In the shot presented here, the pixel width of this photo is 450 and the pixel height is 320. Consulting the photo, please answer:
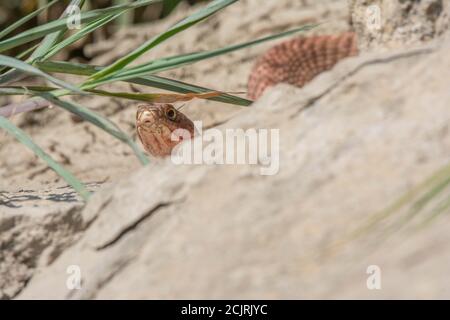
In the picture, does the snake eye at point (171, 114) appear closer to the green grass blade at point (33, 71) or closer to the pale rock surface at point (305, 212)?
the green grass blade at point (33, 71)

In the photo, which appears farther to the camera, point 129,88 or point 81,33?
point 129,88

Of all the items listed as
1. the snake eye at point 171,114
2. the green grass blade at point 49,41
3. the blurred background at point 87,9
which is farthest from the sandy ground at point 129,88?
the green grass blade at point 49,41

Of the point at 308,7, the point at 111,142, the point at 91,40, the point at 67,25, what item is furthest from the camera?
the point at 91,40

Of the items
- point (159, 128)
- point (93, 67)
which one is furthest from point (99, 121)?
point (159, 128)

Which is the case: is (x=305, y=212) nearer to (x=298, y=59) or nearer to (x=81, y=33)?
(x=81, y=33)

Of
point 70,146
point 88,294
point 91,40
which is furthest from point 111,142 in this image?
point 88,294

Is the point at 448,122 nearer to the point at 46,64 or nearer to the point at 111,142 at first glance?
the point at 46,64
